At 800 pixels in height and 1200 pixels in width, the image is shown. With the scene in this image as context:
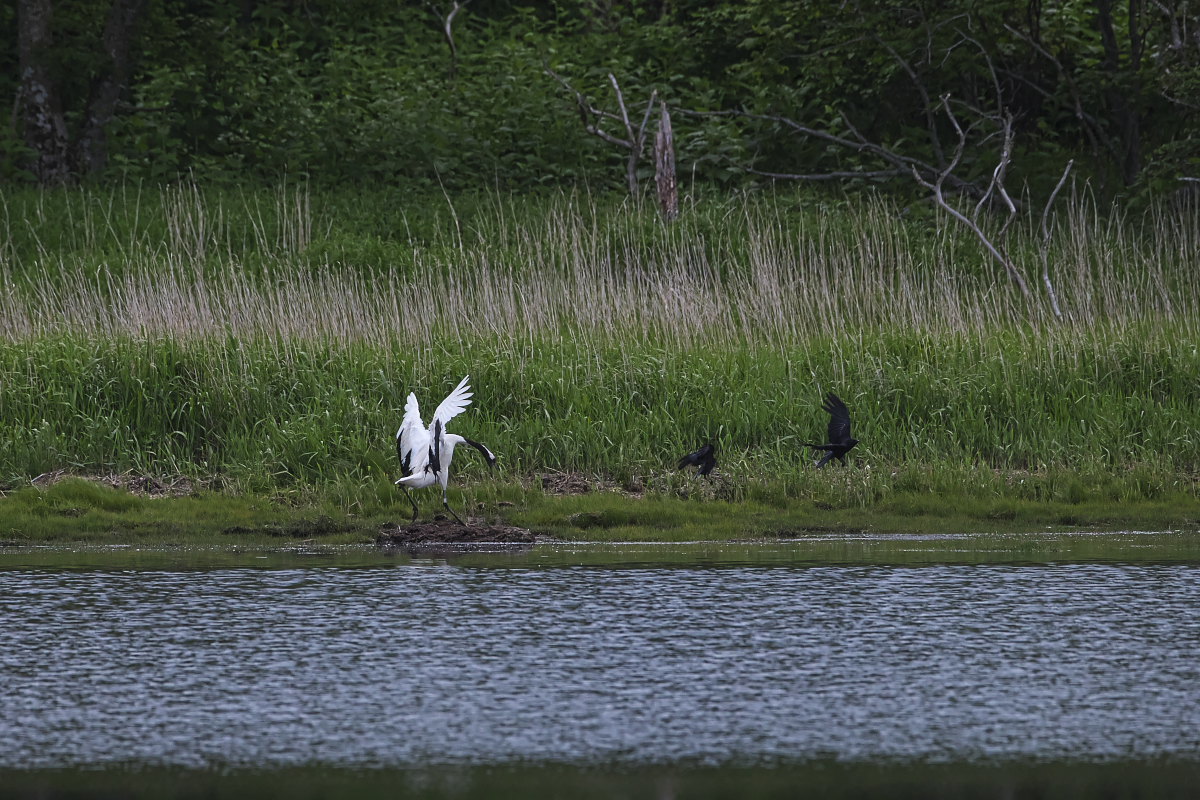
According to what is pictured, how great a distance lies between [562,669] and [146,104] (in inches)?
746

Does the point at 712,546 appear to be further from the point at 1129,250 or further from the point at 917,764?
the point at 1129,250

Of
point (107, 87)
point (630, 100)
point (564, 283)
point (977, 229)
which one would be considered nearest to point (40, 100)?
point (107, 87)

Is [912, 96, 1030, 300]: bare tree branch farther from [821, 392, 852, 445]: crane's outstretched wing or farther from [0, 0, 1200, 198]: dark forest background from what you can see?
[821, 392, 852, 445]: crane's outstretched wing

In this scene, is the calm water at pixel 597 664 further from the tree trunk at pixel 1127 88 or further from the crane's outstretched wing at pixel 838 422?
the tree trunk at pixel 1127 88

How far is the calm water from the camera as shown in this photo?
476 cm

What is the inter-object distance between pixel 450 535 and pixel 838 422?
2805mm

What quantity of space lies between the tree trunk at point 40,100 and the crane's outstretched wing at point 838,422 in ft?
45.2

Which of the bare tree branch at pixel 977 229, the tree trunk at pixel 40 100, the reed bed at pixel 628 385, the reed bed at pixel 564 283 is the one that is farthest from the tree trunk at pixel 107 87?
the bare tree branch at pixel 977 229

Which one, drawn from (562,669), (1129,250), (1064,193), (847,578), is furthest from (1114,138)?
(562,669)

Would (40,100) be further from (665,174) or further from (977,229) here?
(977,229)

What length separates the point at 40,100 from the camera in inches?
798

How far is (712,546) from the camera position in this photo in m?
8.75

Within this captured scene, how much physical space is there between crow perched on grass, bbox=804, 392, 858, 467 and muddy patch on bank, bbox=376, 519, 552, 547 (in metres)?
2.13

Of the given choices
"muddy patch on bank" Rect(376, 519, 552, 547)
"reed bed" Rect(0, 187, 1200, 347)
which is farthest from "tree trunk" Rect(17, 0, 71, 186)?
"muddy patch on bank" Rect(376, 519, 552, 547)
